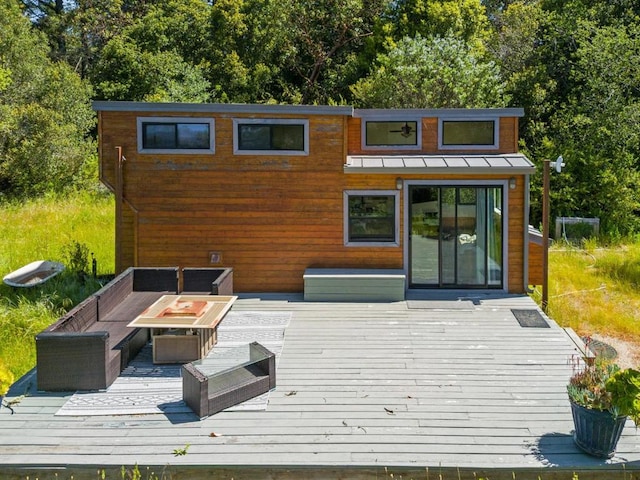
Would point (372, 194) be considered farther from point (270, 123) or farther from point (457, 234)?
point (270, 123)

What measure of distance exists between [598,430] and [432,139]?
716 cm

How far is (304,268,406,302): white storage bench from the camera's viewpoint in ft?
33.2

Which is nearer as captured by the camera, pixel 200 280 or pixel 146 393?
pixel 146 393

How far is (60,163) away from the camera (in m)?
20.5

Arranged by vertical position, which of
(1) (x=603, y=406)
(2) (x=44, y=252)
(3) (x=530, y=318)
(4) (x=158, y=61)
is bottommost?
(3) (x=530, y=318)

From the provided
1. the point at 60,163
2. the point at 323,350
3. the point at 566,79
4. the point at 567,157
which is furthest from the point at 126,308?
the point at 566,79

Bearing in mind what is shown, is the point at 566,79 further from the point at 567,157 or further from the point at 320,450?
the point at 320,450

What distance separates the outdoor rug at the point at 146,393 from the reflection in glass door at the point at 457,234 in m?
3.67

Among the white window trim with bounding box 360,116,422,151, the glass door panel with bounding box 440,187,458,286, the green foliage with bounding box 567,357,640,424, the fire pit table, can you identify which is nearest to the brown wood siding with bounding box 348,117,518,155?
the white window trim with bounding box 360,116,422,151

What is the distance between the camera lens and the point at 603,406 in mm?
4859

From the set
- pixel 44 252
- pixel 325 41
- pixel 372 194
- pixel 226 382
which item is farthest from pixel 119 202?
pixel 325 41

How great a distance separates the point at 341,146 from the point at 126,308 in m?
4.58

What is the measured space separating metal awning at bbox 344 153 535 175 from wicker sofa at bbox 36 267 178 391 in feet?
14.6

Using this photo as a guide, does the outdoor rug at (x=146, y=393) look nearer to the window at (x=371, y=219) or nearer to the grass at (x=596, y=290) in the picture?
the window at (x=371, y=219)
